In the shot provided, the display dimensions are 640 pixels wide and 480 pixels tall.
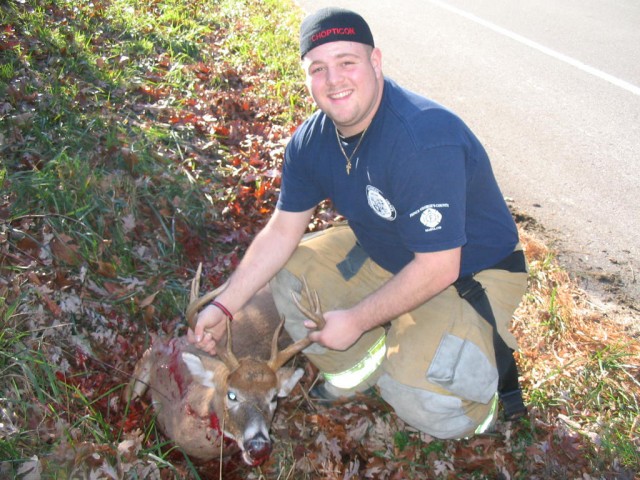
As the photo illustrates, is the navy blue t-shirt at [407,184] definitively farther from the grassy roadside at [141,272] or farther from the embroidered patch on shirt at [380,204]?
the grassy roadside at [141,272]

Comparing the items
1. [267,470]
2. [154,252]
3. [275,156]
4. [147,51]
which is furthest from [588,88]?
[267,470]

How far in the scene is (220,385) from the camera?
396 centimetres

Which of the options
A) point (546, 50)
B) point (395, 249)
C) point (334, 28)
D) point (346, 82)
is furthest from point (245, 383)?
point (546, 50)

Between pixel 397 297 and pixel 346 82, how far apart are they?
3.95 feet

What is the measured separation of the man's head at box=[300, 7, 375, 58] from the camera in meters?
3.30

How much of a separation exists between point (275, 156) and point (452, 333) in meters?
2.86

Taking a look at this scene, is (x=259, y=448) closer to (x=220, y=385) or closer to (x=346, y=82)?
(x=220, y=385)

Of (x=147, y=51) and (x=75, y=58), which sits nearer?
(x=75, y=58)

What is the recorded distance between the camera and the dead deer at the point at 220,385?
12.1 feet

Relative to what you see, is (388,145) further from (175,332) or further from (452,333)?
(175,332)

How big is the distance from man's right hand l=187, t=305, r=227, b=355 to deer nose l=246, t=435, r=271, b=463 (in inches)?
23.5

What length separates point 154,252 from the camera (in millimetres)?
4797

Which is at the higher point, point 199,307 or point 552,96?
point 199,307

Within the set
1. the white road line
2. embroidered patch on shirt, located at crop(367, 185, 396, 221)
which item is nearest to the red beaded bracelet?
embroidered patch on shirt, located at crop(367, 185, 396, 221)
